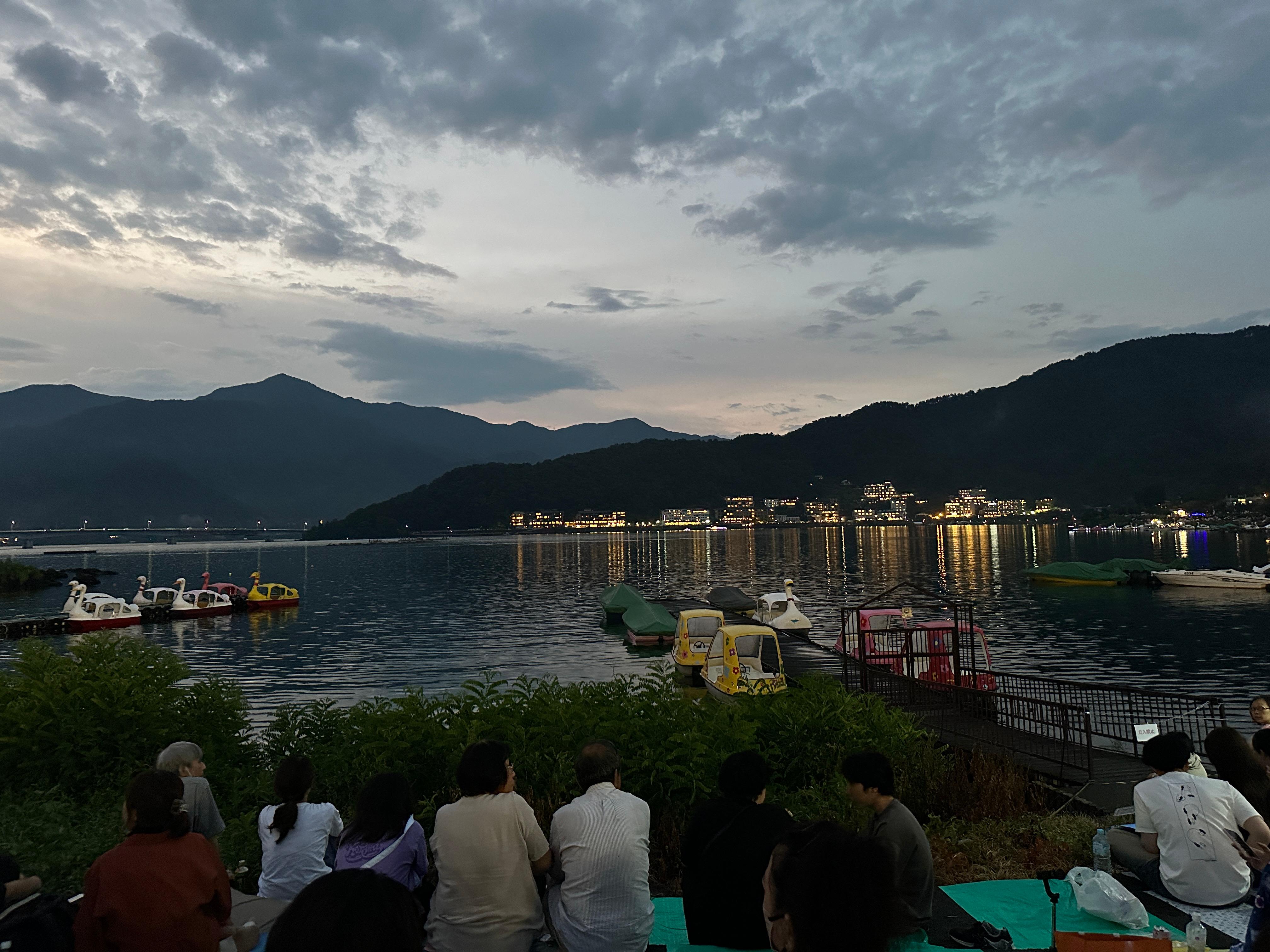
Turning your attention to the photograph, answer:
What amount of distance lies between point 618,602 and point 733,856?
154 feet

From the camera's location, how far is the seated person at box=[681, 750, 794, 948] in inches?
225

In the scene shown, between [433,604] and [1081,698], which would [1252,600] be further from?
[433,604]

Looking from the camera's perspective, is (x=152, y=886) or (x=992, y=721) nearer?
(x=152, y=886)

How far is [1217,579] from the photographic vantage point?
6388 centimetres

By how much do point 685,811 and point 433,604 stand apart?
196 feet

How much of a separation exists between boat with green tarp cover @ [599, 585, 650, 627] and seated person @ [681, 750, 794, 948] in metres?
44.5

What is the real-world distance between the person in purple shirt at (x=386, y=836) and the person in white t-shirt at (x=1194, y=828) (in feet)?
21.6

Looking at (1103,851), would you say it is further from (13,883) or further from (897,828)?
(13,883)

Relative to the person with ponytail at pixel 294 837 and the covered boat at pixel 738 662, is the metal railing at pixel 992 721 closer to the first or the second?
the covered boat at pixel 738 662

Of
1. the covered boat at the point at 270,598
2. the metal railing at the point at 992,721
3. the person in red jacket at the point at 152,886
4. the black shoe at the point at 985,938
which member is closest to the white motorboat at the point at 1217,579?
the metal railing at the point at 992,721

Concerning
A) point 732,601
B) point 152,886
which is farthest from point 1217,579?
point 152,886

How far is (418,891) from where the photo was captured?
609cm

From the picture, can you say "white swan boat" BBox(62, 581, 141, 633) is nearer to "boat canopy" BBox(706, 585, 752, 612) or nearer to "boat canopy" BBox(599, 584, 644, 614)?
"boat canopy" BBox(599, 584, 644, 614)

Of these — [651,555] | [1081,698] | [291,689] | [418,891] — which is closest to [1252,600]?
[1081,698]
